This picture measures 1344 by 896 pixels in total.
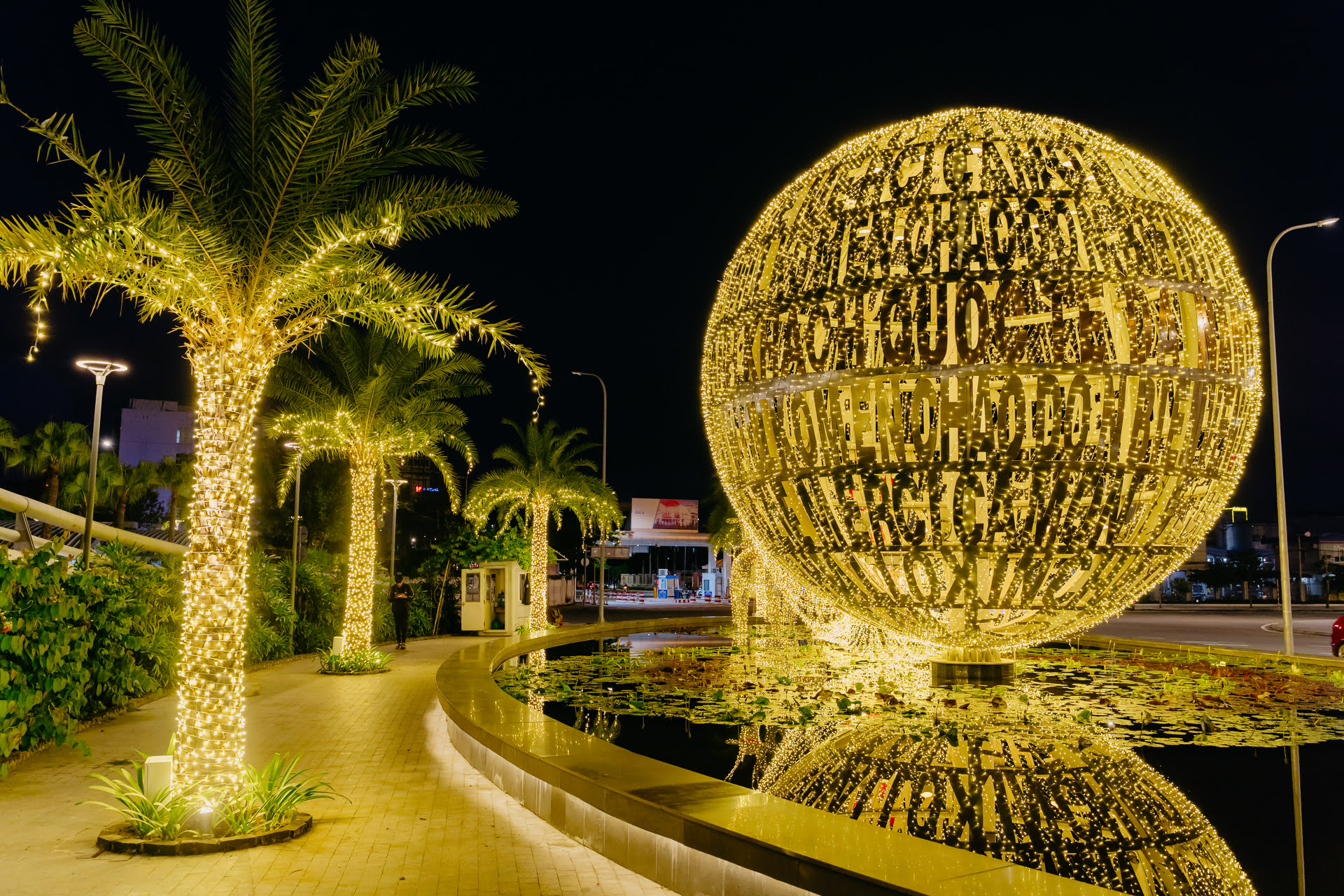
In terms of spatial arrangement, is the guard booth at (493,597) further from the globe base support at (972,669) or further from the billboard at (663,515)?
the billboard at (663,515)

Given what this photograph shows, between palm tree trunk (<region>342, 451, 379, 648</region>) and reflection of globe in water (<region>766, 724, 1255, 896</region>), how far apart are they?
1050 centimetres

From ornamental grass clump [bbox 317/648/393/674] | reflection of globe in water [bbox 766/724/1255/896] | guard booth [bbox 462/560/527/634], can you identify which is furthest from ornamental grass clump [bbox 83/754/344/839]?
guard booth [bbox 462/560/527/634]

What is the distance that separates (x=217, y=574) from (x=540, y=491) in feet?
65.0

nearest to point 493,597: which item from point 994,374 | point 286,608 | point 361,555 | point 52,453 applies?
point 286,608

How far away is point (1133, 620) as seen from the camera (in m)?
37.8

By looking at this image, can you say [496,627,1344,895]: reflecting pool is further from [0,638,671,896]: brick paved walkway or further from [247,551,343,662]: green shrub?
[247,551,343,662]: green shrub

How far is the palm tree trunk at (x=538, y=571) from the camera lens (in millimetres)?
24719

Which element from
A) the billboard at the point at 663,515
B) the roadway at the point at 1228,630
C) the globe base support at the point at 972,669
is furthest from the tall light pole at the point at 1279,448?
the billboard at the point at 663,515

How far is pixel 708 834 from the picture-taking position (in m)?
4.57

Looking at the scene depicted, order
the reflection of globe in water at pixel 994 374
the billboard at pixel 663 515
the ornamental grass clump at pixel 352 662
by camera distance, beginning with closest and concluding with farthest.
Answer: the reflection of globe in water at pixel 994 374, the ornamental grass clump at pixel 352 662, the billboard at pixel 663 515

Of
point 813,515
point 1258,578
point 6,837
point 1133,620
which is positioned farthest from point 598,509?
point 1258,578

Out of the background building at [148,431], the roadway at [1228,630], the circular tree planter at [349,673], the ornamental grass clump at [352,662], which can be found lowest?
the roadway at [1228,630]

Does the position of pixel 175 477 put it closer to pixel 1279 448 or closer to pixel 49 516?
pixel 49 516

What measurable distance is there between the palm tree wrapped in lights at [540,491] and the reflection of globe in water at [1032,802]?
18.3m
